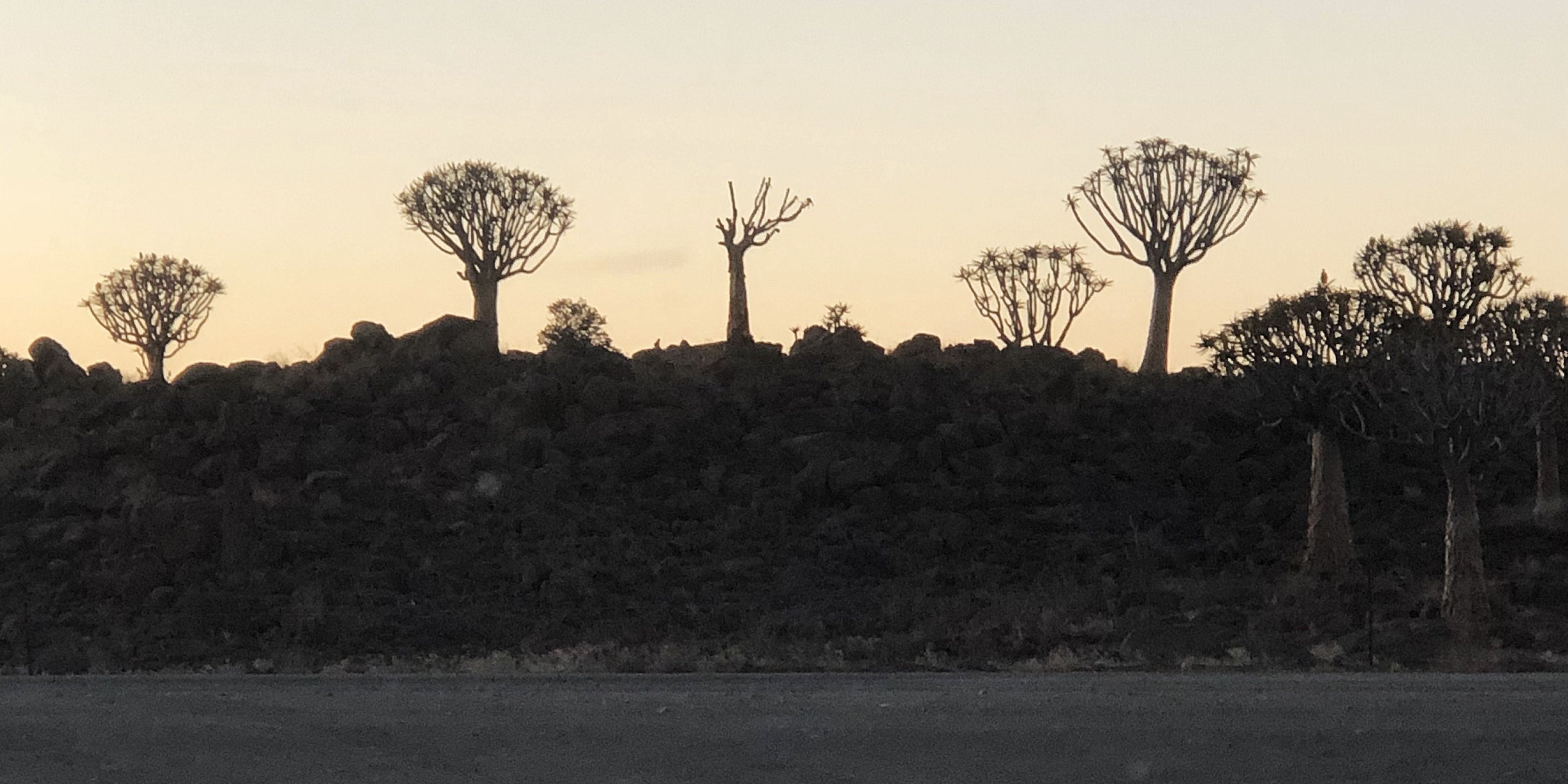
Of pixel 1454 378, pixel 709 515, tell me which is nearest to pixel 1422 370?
pixel 1454 378

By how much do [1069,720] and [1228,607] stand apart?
47.6ft

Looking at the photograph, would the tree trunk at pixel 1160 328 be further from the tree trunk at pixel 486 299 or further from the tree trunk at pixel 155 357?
the tree trunk at pixel 155 357

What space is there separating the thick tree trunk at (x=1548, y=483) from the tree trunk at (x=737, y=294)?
65.5 feet

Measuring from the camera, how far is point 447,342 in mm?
44125

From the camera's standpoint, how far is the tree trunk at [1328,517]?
29859 millimetres

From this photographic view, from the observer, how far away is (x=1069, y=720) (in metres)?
13.9

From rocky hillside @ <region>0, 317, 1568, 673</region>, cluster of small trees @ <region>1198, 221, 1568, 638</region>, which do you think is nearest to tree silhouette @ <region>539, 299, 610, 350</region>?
rocky hillside @ <region>0, 317, 1568, 673</region>

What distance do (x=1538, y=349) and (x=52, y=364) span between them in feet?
120

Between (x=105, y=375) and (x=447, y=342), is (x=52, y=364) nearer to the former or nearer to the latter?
(x=105, y=375)

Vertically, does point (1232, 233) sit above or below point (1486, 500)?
above

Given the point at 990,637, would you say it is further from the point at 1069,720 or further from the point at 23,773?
the point at 23,773

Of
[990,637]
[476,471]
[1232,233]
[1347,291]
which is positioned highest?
[1232,233]

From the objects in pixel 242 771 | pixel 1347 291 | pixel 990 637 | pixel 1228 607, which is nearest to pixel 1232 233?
pixel 1347 291

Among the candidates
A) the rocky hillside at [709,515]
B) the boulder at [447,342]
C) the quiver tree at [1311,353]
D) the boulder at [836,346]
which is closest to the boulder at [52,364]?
the rocky hillside at [709,515]
